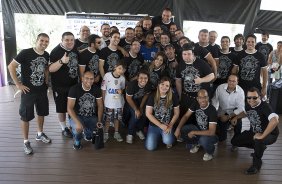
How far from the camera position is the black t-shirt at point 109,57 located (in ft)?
13.2

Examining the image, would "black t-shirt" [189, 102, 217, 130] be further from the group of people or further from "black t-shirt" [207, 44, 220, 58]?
"black t-shirt" [207, 44, 220, 58]

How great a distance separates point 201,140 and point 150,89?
3.13ft

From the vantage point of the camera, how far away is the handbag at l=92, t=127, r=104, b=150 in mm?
3712

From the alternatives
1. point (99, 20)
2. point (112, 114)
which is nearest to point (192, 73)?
point (112, 114)

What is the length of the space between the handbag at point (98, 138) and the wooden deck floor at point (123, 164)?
0.07m

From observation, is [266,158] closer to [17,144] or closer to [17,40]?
[17,144]

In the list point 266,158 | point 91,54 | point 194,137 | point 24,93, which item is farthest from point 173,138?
point 24,93

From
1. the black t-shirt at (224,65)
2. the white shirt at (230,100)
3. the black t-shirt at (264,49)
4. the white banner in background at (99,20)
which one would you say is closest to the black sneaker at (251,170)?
the white shirt at (230,100)

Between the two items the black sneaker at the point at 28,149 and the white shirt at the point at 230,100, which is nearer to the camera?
the black sneaker at the point at 28,149

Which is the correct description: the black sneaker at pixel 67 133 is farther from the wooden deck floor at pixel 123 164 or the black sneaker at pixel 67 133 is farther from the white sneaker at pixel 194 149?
the white sneaker at pixel 194 149

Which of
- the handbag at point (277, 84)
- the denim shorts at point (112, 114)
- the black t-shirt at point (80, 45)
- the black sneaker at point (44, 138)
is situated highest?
A: the black t-shirt at point (80, 45)

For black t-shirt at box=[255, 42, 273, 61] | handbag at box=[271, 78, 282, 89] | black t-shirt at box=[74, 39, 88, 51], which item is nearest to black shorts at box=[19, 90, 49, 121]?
black t-shirt at box=[74, 39, 88, 51]

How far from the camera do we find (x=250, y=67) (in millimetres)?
4168

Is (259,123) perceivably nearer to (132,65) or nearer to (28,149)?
(132,65)
